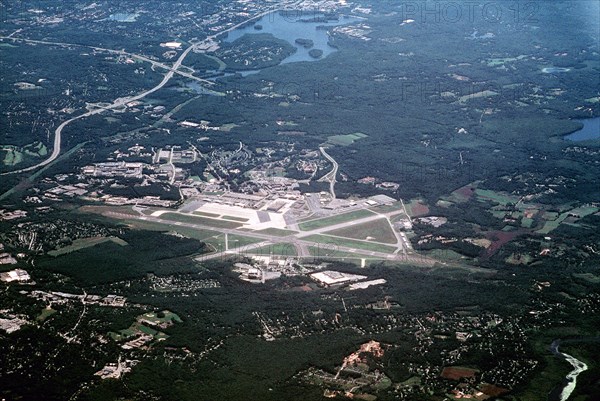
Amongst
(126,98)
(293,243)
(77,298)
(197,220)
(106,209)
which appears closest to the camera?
(77,298)

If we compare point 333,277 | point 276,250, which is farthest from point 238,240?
point 333,277

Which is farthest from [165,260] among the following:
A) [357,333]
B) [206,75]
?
[206,75]

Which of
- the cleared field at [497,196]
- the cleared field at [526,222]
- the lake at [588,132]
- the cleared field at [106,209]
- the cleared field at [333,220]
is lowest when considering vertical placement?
the lake at [588,132]

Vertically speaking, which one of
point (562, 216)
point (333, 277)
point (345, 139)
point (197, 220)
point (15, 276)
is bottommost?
point (345, 139)

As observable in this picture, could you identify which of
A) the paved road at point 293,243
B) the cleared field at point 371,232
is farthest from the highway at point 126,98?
the cleared field at point 371,232

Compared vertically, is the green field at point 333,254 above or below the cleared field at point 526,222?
above

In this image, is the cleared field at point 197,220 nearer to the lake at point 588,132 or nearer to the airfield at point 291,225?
the airfield at point 291,225

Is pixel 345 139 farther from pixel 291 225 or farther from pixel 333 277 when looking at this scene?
pixel 333 277
